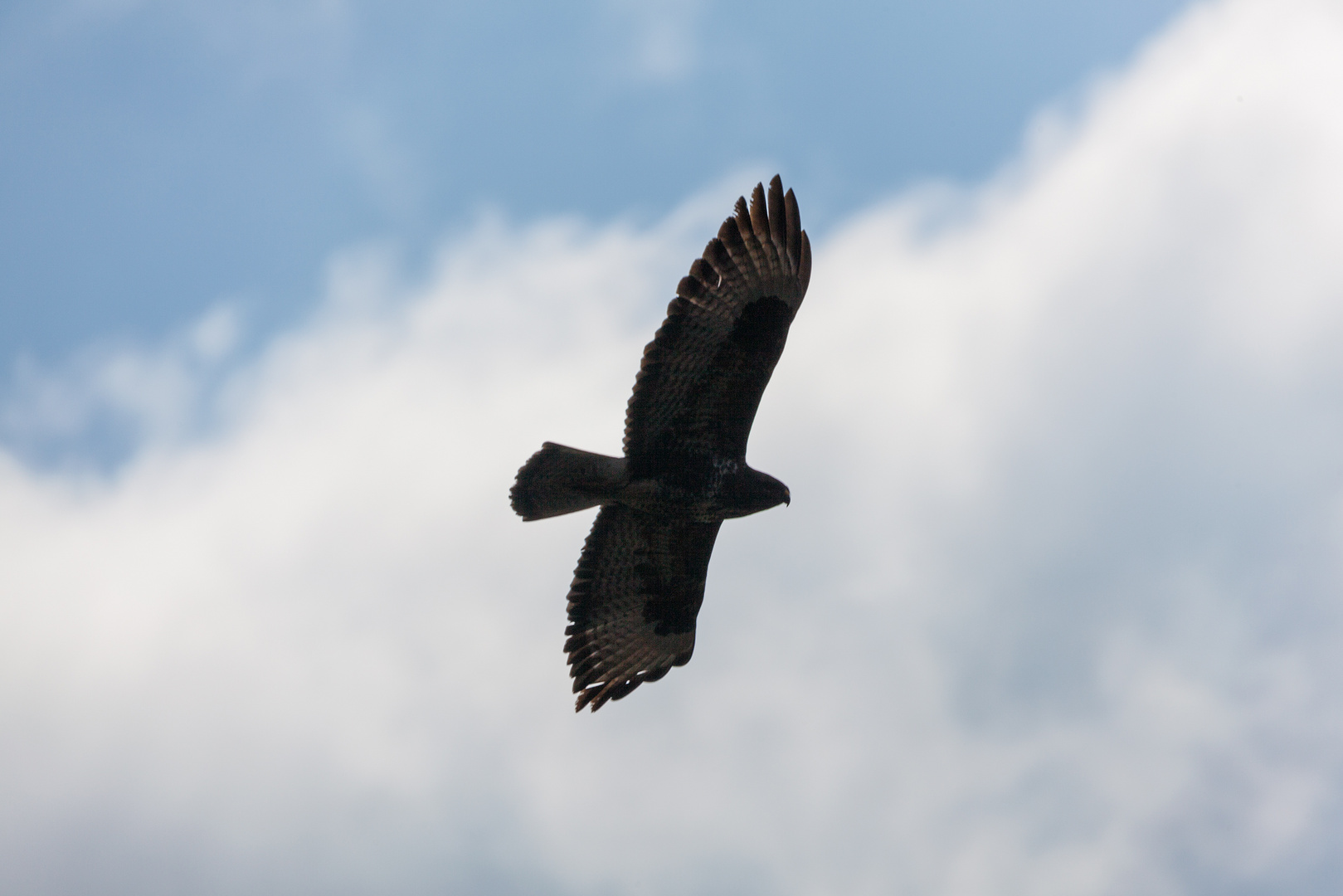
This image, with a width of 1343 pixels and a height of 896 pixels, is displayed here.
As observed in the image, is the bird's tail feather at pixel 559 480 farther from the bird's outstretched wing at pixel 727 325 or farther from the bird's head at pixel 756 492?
the bird's head at pixel 756 492

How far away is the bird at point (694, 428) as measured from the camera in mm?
9461

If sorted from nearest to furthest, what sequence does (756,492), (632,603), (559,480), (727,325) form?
(727,325) < (559,480) < (756,492) < (632,603)

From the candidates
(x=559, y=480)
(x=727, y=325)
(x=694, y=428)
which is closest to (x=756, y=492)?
(x=694, y=428)

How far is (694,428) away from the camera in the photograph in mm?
9844

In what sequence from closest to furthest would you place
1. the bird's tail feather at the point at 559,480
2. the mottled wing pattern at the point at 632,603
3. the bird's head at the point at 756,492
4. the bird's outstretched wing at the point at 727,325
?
the bird's outstretched wing at the point at 727,325 < the bird's tail feather at the point at 559,480 < the bird's head at the point at 756,492 < the mottled wing pattern at the point at 632,603

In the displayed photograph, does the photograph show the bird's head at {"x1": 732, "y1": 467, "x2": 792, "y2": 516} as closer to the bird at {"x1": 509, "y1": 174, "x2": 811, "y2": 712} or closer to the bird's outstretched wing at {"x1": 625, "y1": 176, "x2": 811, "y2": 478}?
the bird at {"x1": 509, "y1": 174, "x2": 811, "y2": 712}

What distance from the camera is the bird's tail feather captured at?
384 inches

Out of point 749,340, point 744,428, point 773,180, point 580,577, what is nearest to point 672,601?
point 580,577

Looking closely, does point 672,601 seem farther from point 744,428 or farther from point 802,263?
point 802,263

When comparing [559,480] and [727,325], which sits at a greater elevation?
[727,325]

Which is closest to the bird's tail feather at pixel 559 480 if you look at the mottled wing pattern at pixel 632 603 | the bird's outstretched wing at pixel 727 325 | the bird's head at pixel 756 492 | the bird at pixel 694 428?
the bird at pixel 694 428

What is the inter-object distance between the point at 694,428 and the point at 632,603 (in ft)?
6.84

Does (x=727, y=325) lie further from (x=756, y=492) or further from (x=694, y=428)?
(x=756, y=492)

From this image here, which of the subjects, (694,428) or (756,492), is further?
(756,492)
